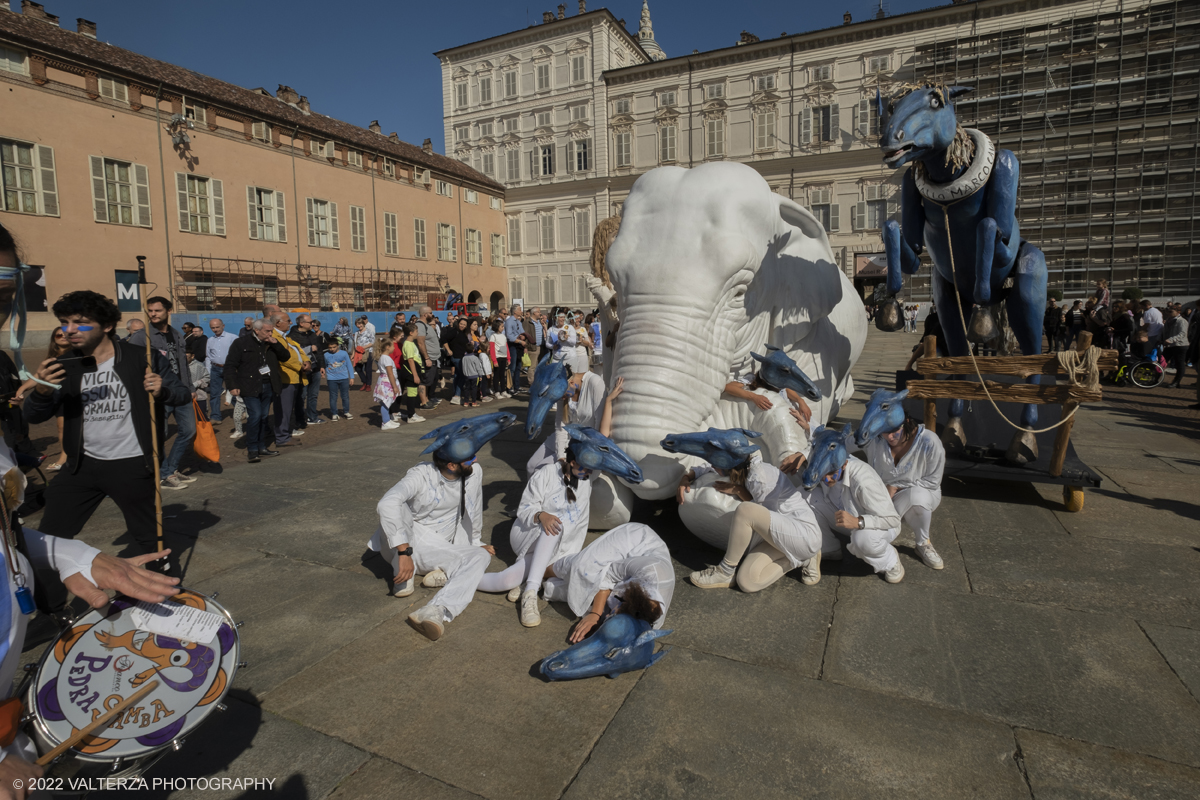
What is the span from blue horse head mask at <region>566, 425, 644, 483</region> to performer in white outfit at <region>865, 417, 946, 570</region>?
1.70 metres

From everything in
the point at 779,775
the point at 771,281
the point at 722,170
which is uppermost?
the point at 722,170

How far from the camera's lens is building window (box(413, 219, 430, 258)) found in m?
32.4

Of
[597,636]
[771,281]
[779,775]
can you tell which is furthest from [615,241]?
[779,775]

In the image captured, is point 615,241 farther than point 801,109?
No

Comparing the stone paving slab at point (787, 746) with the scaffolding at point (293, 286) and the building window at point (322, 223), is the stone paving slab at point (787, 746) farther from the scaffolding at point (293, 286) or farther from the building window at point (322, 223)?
the building window at point (322, 223)

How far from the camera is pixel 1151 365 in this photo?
476 inches

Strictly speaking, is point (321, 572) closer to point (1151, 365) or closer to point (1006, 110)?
point (1151, 365)

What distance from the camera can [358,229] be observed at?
95.3 feet

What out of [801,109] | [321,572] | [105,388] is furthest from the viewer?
[801,109]

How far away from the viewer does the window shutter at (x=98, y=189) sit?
19641 mm

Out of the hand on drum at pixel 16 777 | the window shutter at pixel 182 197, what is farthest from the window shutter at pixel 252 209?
the hand on drum at pixel 16 777

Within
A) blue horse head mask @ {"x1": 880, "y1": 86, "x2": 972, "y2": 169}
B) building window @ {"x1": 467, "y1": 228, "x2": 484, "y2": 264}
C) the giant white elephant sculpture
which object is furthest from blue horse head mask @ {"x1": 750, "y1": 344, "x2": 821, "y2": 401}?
building window @ {"x1": 467, "y1": 228, "x2": 484, "y2": 264}

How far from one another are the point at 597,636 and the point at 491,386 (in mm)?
10531

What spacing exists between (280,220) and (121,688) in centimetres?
2735
